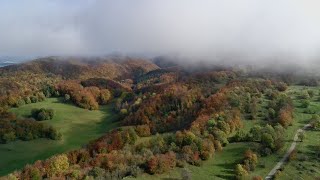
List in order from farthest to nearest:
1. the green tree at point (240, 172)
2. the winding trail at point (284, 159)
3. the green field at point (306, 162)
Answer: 1. the winding trail at point (284, 159)
2. the green field at point (306, 162)
3. the green tree at point (240, 172)

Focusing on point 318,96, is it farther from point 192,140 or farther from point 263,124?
point 192,140

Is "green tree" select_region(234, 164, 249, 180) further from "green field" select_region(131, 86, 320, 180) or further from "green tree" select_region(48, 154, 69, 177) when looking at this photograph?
"green tree" select_region(48, 154, 69, 177)

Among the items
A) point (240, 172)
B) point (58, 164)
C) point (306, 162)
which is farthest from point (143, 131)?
point (306, 162)

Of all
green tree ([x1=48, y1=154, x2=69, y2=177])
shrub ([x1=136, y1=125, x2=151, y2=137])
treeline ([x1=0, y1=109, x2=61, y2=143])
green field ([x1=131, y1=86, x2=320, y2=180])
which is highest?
green field ([x1=131, y1=86, x2=320, y2=180])

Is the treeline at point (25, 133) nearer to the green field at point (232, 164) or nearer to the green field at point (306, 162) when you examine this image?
the green field at point (232, 164)

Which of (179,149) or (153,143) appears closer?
(179,149)

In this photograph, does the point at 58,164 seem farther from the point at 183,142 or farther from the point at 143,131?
the point at 143,131

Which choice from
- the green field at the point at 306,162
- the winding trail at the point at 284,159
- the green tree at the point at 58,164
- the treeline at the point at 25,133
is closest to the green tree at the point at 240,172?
the winding trail at the point at 284,159

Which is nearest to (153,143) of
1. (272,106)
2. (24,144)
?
(272,106)

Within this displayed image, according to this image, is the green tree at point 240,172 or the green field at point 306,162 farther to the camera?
the green field at point 306,162

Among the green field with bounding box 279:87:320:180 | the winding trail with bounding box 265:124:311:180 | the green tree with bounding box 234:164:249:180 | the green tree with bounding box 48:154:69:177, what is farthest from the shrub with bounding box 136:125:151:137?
the green tree with bounding box 234:164:249:180

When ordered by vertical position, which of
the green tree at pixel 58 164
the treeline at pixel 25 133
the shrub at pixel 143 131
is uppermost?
the green tree at pixel 58 164
